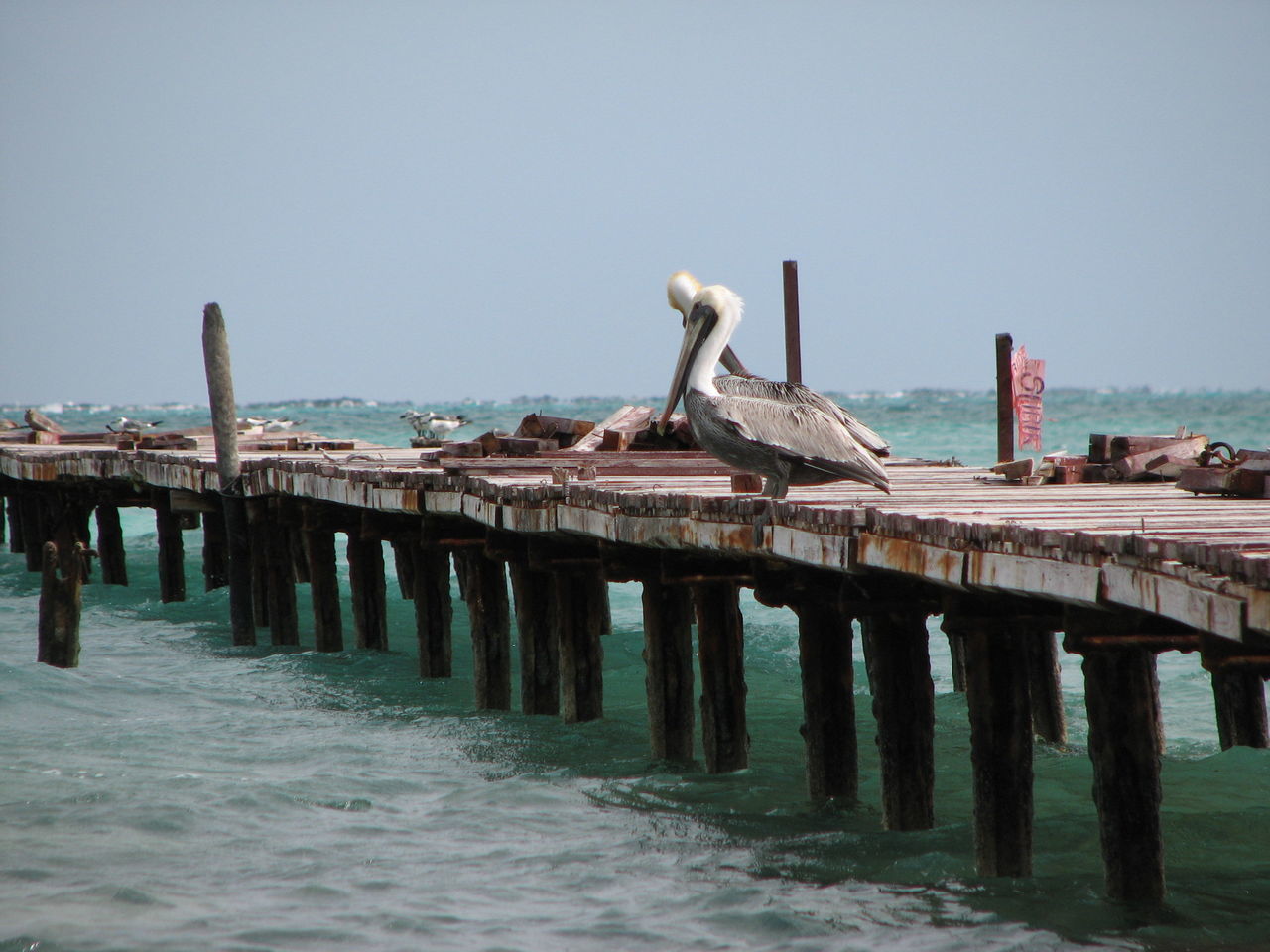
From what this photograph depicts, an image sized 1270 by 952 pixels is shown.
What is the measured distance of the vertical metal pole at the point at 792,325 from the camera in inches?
550

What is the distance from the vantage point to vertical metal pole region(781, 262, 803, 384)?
14.0 metres

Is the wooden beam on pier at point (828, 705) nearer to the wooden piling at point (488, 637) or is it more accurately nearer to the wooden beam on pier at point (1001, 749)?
the wooden beam on pier at point (1001, 749)

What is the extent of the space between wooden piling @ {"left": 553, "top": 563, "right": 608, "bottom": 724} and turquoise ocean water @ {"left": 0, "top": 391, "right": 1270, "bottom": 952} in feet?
0.57

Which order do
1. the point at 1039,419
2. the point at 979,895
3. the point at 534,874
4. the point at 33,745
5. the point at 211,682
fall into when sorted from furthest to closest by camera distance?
the point at 211,682, the point at 1039,419, the point at 33,745, the point at 534,874, the point at 979,895

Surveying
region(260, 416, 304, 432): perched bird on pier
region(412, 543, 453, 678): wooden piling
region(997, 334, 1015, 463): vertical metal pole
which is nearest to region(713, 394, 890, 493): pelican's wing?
region(997, 334, 1015, 463): vertical metal pole

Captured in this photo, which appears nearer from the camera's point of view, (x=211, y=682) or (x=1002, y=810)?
(x=1002, y=810)

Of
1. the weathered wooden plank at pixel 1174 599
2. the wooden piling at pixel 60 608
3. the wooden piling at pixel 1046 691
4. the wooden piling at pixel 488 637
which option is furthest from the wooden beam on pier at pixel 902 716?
the wooden piling at pixel 60 608

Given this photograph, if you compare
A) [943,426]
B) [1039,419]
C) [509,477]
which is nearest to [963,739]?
[1039,419]

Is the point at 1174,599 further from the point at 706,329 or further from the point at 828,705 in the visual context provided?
the point at 706,329

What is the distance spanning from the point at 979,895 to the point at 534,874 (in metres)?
2.11

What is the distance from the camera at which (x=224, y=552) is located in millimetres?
18453

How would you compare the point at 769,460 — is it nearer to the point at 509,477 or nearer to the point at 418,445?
the point at 509,477

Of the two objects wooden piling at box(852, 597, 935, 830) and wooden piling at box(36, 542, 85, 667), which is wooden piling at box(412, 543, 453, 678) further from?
wooden piling at box(852, 597, 935, 830)

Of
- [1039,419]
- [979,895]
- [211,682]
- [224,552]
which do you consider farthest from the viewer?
[224,552]
